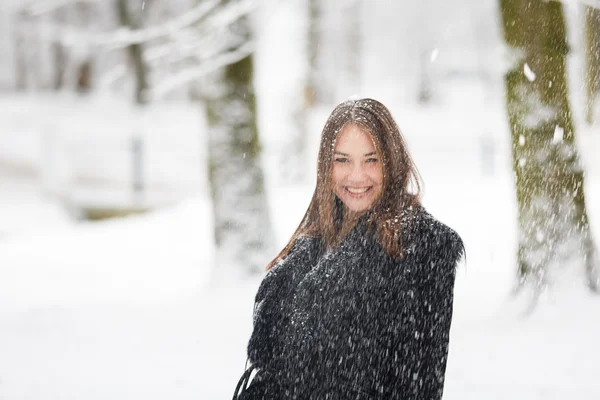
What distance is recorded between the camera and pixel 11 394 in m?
4.99

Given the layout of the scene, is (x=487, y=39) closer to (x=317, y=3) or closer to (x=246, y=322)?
(x=317, y=3)

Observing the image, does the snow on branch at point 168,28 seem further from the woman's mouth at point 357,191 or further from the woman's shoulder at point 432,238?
the woman's shoulder at point 432,238

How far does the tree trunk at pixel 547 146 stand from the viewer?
16.9 feet

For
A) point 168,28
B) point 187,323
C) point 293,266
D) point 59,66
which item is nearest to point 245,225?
point 187,323

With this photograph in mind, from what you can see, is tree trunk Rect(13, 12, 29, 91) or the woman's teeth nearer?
the woman's teeth

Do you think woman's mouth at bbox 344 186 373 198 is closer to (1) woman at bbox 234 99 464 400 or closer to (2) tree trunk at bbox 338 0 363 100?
(1) woman at bbox 234 99 464 400

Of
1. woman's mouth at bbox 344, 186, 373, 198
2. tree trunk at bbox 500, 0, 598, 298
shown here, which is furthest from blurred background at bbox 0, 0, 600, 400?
woman's mouth at bbox 344, 186, 373, 198

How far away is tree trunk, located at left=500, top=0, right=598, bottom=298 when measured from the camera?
514 cm

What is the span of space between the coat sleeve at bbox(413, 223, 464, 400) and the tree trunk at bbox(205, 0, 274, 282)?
5.21 metres

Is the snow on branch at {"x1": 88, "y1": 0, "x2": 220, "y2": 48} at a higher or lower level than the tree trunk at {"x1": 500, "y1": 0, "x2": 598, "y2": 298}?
higher

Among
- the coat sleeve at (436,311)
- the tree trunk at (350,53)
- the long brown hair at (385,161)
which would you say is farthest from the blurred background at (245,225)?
the tree trunk at (350,53)

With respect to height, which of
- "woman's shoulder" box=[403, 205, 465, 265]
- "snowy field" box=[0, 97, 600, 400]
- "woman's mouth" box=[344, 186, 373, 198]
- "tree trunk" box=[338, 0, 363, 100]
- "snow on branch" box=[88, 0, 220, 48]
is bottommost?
"snowy field" box=[0, 97, 600, 400]

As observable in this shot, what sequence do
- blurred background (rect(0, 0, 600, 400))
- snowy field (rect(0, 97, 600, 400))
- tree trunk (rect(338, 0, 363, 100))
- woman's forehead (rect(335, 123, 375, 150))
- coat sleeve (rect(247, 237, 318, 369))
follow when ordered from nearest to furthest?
woman's forehead (rect(335, 123, 375, 150)) < coat sleeve (rect(247, 237, 318, 369)) < snowy field (rect(0, 97, 600, 400)) < blurred background (rect(0, 0, 600, 400)) < tree trunk (rect(338, 0, 363, 100))

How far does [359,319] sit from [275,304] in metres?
0.37
